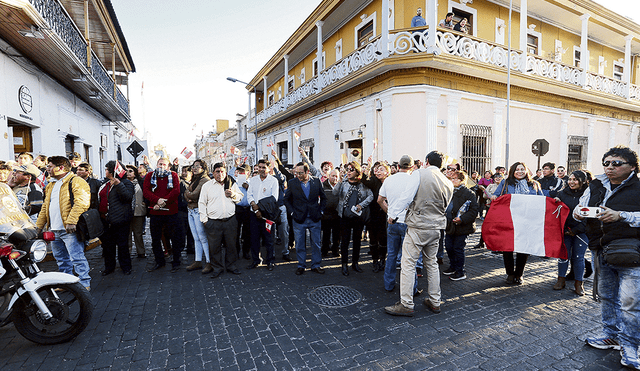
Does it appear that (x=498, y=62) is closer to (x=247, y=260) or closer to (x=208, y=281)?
(x=247, y=260)

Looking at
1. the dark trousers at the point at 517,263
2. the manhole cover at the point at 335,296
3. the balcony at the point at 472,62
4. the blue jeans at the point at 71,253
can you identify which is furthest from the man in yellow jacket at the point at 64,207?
the balcony at the point at 472,62

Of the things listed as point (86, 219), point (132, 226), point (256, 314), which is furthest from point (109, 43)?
point (256, 314)

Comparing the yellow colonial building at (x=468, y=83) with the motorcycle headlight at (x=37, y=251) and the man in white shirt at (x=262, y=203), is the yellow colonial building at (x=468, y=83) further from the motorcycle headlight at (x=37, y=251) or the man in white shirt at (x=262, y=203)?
the motorcycle headlight at (x=37, y=251)

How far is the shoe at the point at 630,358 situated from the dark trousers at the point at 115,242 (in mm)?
7190

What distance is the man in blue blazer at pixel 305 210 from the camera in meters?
5.69

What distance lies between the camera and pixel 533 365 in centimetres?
296

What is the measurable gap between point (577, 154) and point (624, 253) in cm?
1760

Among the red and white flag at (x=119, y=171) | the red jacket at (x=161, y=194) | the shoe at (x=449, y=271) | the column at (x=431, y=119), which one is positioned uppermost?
the column at (x=431, y=119)

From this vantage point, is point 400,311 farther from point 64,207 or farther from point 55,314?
point 64,207

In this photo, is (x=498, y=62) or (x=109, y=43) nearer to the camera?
(x=498, y=62)

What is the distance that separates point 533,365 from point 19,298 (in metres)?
5.45

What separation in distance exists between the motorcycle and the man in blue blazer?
325 centimetres

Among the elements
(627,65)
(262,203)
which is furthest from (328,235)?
(627,65)

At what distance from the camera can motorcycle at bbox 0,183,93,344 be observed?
332 centimetres
